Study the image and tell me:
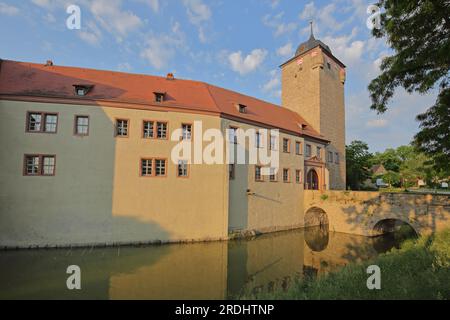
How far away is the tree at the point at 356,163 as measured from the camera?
30.9m

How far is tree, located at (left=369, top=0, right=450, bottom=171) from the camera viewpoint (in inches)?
217

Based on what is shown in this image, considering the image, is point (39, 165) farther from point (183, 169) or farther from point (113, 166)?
point (183, 169)

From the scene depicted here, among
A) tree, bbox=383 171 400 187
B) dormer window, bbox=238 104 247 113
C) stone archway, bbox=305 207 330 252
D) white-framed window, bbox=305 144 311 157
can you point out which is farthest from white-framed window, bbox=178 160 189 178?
tree, bbox=383 171 400 187

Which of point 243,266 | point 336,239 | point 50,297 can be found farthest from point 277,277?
point 336,239

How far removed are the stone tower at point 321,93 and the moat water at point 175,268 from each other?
1226cm

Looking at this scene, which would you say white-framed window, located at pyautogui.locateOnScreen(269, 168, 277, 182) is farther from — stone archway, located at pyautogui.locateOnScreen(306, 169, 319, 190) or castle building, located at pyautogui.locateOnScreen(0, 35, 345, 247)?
stone archway, located at pyautogui.locateOnScreen(306, 169, 319, 190)

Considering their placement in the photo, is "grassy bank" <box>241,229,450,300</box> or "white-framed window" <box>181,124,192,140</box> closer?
"grassy bank" <box>241,229,450,300</box>

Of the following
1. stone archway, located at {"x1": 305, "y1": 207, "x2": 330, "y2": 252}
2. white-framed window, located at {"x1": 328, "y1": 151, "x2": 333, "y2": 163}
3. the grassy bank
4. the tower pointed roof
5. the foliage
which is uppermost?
the tower pointed roof

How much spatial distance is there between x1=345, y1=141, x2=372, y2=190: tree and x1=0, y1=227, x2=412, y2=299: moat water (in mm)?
17218

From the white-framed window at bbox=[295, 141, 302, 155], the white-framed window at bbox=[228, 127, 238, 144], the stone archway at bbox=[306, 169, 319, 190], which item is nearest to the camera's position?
the white-framed window at bbox=[228, 127, 238, 144]

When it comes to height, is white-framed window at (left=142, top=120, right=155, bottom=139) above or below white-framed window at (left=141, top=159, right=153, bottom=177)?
above

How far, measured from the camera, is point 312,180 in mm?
22594

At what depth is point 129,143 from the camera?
13422 millimetres
